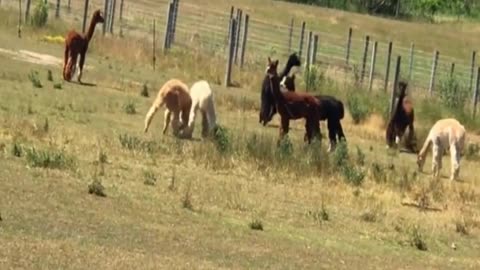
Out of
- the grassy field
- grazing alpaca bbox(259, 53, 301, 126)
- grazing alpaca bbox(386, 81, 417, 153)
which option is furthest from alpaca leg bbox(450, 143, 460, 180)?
grazing alpaca bbox(259, 53, 301, 126)

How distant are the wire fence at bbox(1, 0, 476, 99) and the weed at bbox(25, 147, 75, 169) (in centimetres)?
2441

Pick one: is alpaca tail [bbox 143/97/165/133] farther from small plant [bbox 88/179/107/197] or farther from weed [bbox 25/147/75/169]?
small plant [bbox 88/179/107/197]

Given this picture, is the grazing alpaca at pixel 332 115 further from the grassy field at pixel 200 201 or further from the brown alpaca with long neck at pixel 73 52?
the brown alpaca with long neck at pixel 73 52

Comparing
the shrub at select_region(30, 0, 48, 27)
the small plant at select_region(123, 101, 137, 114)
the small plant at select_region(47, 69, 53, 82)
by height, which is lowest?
the small plant at select_region(123, 101, 137, 114)

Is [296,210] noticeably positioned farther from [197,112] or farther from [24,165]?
[197,112]

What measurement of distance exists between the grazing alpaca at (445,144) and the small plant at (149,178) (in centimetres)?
748

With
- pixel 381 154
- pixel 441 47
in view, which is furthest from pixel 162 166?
pixel 441 47

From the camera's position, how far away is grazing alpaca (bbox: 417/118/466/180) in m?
21.8

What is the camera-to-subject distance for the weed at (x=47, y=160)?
1487 cm

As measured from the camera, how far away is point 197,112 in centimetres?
2244

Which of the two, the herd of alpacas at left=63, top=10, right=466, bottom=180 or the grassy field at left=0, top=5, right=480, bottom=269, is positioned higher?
the herd of alpacas at left=63, top=10, right=466, bottom=180

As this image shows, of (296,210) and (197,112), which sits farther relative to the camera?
(197,112)

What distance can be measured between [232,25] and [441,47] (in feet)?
112

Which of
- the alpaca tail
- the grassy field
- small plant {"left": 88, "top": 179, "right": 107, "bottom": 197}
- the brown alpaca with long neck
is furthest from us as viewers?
the brown alpaca with long neck
